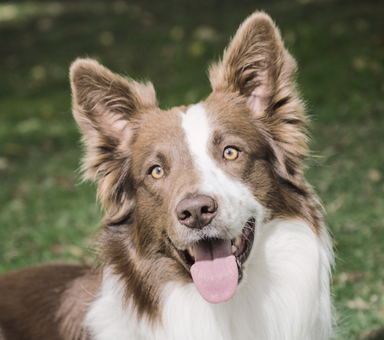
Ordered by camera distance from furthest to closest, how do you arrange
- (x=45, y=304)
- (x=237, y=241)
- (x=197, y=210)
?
(x=45, y=304)
(x=237, y=241)
(x=197, y=210)

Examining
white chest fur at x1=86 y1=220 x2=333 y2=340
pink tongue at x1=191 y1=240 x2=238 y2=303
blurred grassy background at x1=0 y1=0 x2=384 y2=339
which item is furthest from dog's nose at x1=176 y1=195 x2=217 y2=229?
blurred grassy background at x1=0 y1=0 x2=384 y2=339

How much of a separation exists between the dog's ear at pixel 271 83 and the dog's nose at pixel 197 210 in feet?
2.96

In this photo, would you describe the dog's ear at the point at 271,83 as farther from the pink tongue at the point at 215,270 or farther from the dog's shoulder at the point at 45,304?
the dog's shoulder at the point at 45,304

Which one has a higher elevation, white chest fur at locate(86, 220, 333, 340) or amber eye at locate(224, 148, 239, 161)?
amber eye at locate(224, 148, 239, 161)

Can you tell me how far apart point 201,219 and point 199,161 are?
0.55 meters

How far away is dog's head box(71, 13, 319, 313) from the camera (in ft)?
10.5

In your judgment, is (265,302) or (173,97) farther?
(173,97)

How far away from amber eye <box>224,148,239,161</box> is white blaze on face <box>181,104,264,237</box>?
14cm

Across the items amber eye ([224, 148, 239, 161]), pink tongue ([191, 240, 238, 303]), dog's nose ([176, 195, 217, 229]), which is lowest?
pink tongue ([191, 240, 238, 303])

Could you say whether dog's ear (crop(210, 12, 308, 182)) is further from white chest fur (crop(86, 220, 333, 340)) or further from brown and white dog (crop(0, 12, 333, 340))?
white chest fur (crop(86, 220, 333, 340))

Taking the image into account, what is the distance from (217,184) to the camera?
10.4 ft

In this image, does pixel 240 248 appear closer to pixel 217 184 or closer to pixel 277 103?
pixel 217 184

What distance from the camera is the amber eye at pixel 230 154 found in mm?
3479

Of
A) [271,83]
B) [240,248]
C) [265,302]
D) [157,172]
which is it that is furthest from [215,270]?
[271,83]
